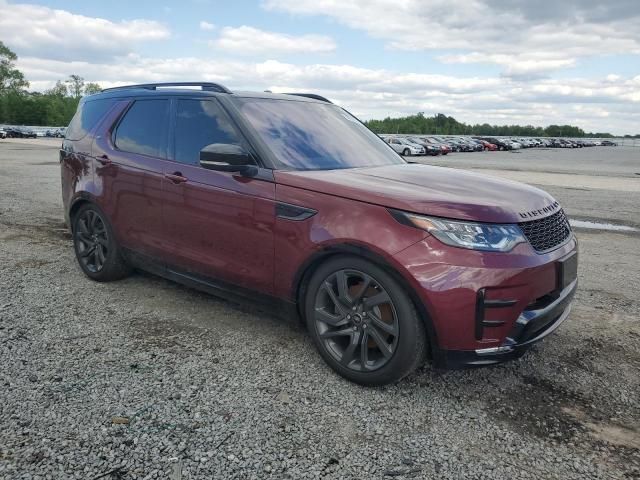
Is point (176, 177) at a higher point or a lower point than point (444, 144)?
lower

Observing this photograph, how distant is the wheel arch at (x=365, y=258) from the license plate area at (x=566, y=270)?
86cm

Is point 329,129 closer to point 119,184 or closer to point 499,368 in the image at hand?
point 119,184

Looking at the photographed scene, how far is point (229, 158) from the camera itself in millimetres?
3533

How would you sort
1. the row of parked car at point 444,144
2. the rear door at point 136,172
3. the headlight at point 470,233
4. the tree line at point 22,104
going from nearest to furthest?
1. the headlight at point 470,233
2. the rear door at point 136,172
3. the row of parked car at point 444,144
4. the tree line at point 22,104

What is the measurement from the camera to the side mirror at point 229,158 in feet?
11.6

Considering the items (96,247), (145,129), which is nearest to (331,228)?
(145,129)

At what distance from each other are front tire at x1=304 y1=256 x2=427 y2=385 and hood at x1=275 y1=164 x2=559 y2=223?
41 cm

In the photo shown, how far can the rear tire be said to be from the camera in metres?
4.90

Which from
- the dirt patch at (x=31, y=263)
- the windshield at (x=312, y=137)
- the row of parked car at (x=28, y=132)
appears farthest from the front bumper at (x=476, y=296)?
the row of parked car at (x=28, y=132)

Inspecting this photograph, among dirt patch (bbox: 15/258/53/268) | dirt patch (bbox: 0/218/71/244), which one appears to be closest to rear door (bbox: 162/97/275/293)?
dirt patch (bbox: 15/258/53/268)

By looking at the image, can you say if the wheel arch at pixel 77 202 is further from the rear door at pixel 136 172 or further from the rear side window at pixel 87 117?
the rear side window at pixel 87 117

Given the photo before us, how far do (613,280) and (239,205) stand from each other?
4.16 m

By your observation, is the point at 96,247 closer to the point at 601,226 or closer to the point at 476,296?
the point at 476,296

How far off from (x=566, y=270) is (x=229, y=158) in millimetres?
2212
